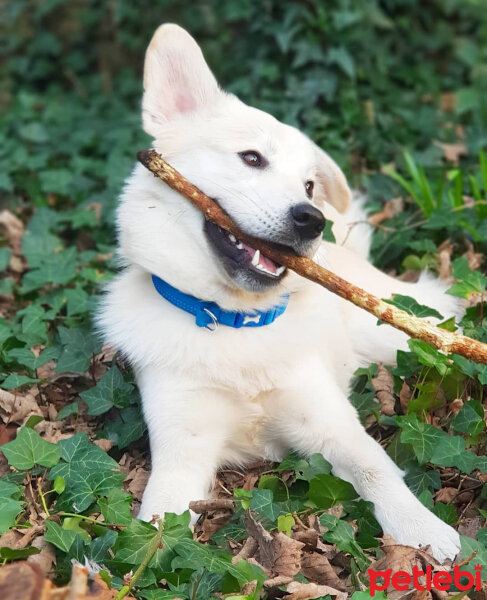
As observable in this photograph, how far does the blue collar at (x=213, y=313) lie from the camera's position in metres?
2.85

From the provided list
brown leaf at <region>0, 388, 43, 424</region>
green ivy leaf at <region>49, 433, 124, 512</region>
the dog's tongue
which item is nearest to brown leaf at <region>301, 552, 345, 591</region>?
green ivy leaf at <region>49, 433, 124, 512</region>

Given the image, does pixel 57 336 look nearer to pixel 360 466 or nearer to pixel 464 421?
pixel 360 466

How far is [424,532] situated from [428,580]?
0.21 m

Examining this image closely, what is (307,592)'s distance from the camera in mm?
2203

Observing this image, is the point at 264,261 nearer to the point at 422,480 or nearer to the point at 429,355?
the point at 429,355

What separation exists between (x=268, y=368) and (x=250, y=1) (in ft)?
11.6

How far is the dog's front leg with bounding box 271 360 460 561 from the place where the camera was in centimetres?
245

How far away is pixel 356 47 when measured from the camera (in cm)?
550

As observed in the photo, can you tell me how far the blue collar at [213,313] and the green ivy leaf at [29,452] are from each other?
66 centimetres

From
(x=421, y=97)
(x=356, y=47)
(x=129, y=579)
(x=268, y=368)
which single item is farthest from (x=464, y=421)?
(x=421, y=97)

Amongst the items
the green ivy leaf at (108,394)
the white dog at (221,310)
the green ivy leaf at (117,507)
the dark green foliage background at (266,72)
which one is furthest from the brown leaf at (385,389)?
the dark green foliage background at (266,72)

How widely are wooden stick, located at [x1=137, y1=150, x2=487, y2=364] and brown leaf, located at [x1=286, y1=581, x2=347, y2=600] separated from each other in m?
0.86

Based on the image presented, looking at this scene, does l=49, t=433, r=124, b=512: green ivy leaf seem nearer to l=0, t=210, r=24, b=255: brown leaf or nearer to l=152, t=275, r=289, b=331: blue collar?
l=152, t=275, r=289, b=331: blue collar

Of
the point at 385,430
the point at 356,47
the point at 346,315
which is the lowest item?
the point at 385,430
